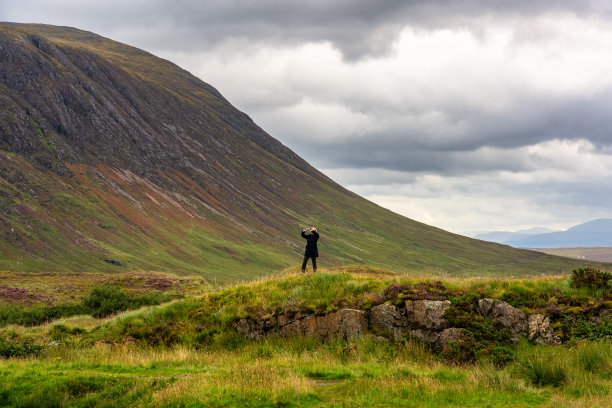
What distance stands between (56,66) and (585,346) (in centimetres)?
17846

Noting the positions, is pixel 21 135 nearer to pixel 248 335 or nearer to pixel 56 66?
pixel 56 66

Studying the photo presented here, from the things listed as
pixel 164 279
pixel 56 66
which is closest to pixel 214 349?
pixel 164 279

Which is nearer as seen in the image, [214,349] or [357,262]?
[214,349]

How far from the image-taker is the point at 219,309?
70.6 feet

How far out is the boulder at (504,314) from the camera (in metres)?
16.8

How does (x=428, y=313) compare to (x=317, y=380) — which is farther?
(x=428, y=313)

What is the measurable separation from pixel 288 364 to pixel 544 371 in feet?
25.6

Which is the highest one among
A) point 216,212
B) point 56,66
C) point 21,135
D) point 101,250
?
point 56,66

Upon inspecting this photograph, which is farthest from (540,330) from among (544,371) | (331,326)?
(331,326)

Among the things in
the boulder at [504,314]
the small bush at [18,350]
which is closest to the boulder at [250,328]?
the small bush at [18,350]

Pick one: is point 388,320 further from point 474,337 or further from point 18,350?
point 18,350

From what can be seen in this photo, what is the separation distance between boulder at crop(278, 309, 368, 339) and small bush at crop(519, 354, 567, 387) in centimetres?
607

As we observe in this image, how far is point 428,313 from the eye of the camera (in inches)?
694

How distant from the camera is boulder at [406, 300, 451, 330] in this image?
56.9 feet
